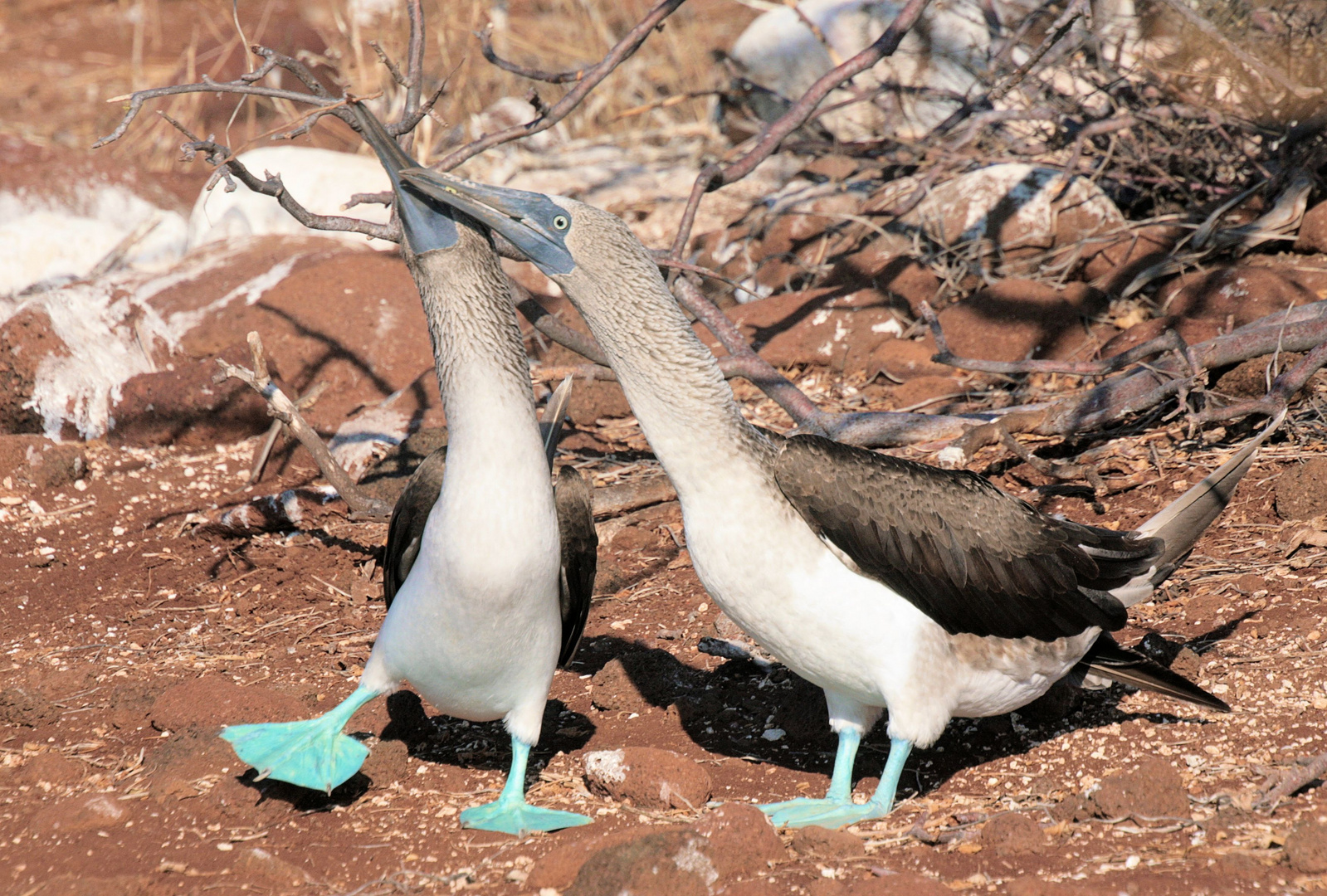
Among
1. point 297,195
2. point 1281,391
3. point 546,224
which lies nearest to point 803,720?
point 546,224

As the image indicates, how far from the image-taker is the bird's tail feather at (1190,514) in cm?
348

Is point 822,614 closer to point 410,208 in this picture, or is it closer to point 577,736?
point 577,736

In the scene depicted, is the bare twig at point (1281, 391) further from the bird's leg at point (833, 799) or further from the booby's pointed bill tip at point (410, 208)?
the booby's pointed bill tip at point (410, 208)

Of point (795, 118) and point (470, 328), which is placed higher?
point (795, 118)

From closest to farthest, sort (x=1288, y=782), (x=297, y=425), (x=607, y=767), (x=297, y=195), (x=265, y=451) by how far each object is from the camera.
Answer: (x=1288, y=782) < (x=607, y=767) < (x=297, y=425) < (x=265, y=451) < (x=297, y=195)

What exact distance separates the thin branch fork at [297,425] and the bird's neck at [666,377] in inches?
69.3

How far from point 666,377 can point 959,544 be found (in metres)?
0.92

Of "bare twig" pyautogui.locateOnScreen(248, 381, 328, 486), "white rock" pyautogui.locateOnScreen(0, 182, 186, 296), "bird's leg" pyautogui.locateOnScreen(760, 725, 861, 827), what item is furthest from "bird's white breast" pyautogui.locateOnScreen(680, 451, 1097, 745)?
Answer: "white rock" pyautogui.locateOnScreen(0, 182, 186, 296)

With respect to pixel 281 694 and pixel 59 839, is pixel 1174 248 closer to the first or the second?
pixel 281 694

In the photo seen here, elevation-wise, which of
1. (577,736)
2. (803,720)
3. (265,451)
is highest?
(265,451)

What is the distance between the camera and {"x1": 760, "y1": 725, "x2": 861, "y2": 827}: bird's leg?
9.83ft

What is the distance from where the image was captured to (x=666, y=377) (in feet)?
9.67

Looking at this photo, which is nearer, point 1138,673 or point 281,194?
point 1138,673

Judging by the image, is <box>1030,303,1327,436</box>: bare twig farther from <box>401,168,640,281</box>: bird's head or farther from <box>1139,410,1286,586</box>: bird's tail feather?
<box>401,168,640,281</box>: bird's head
